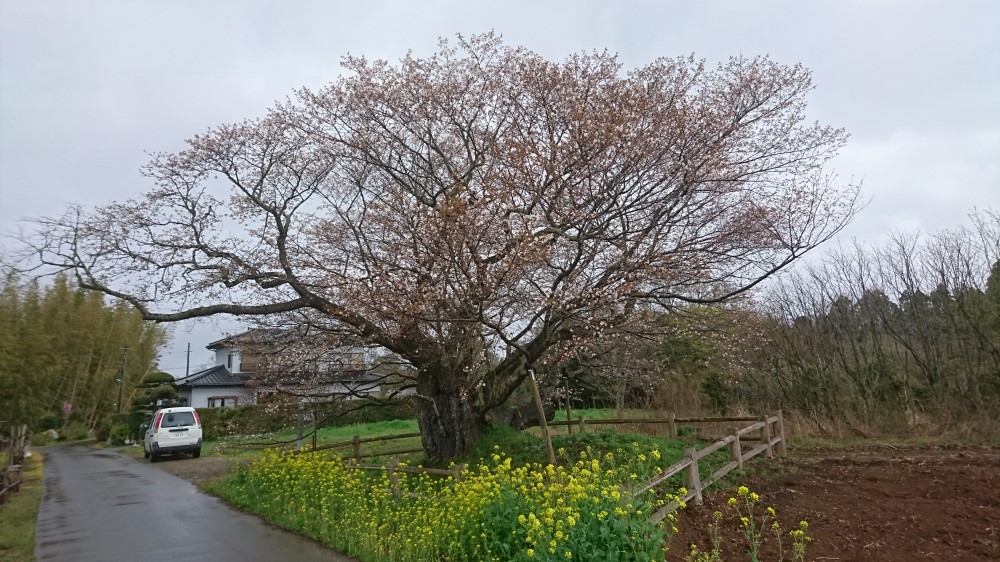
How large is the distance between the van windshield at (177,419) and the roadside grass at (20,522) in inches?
187

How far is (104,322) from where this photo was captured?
101ft

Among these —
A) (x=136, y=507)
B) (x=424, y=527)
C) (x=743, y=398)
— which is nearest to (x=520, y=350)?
(x=424, y=527)

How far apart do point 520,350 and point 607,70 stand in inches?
183

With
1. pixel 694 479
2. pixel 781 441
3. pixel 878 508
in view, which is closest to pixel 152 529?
pixel 694 479

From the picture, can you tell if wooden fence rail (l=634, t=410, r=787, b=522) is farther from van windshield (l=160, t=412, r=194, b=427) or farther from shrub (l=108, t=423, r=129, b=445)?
shrub (l=108, t=423, r=129, b=445)

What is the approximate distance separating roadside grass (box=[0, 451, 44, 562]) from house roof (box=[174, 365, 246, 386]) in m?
25.3

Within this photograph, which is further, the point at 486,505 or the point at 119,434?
the point at 119,434

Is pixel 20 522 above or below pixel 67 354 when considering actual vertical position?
below

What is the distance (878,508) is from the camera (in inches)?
267

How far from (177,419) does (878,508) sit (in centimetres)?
1940

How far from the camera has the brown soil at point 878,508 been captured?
18.3 ft

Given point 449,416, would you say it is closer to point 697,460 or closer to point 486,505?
point 697,460

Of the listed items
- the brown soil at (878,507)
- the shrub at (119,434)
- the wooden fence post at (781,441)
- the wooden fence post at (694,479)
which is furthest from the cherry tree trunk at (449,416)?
the shrub at (119,434)

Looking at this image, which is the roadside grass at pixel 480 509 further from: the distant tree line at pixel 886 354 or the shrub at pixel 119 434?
the shrub at pixel 119 434
